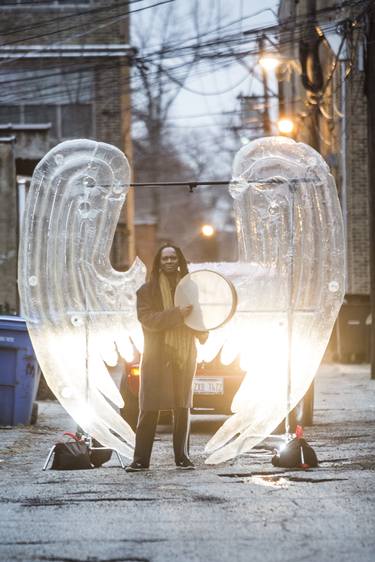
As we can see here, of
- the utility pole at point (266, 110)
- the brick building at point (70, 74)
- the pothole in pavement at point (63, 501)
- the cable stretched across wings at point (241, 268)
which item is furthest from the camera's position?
the utility pole at point (266, 110)

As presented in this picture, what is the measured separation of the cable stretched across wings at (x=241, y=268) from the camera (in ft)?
35.3

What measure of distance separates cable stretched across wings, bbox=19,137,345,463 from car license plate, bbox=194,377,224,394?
7.85ft

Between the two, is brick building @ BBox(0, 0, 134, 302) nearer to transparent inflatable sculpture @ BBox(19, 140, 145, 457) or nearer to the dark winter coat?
transparent inflatable sculpture @ BBox(19, 140, 145, 457)

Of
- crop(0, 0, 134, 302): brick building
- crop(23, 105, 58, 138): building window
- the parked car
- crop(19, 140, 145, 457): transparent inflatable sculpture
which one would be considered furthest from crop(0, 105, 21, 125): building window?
crop(19, 140, 145, 457): transparent inflatable sculpture

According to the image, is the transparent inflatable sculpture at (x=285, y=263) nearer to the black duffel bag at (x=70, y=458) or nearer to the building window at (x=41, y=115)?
the black duffel bag at (x=70, y=458)

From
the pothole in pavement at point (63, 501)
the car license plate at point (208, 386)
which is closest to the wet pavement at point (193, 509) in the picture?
the pothole in pavement at point (63, 501)

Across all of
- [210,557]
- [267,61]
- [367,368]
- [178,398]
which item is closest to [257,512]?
[210,557]

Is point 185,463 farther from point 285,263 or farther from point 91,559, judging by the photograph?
point 91,559

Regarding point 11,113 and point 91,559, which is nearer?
point 91,559

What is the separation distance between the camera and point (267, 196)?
1087 cm

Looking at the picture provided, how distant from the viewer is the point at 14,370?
14.2 meters

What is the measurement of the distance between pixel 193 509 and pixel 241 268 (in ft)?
10.0

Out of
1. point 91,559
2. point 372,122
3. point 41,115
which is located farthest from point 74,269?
point 41,115

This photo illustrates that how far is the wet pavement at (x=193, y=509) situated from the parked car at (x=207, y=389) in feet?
2.18
